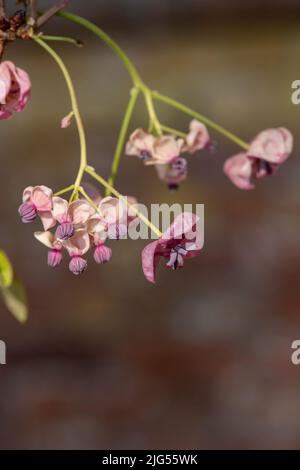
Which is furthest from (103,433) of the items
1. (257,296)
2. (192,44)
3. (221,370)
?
(192,44)

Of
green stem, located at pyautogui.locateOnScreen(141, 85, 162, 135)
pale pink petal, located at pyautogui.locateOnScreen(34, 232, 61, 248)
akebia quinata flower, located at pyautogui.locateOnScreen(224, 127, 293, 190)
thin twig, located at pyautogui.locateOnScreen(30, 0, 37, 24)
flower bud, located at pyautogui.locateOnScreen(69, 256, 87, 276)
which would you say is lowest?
flower bud, located at pyautogui.locateOnScreen(69, 256, 87, 276)

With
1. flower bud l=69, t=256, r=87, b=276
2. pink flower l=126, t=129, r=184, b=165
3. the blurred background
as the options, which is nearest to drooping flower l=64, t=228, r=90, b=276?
flower bud l=69, t=256, r=87, b=276

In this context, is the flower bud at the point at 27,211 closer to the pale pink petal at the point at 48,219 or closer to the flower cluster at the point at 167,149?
the pale pink petal at the point at 48,219

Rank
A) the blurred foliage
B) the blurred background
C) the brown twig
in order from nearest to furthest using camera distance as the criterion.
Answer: the brown twig, the blurred foliage, the blurred background

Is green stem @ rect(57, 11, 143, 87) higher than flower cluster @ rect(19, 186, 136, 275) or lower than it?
higher

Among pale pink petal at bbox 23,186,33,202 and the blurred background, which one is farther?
the blurred background

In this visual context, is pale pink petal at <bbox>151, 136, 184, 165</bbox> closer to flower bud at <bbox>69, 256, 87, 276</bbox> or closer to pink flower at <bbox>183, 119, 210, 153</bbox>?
pink flower at <bbox>183, 119, 210, 153</bbox>

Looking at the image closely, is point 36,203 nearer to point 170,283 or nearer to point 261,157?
point 261,157

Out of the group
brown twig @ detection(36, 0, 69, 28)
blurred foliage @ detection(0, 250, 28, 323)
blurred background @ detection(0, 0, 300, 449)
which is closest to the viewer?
brown twig @ detection(36, 0, 69, 28)

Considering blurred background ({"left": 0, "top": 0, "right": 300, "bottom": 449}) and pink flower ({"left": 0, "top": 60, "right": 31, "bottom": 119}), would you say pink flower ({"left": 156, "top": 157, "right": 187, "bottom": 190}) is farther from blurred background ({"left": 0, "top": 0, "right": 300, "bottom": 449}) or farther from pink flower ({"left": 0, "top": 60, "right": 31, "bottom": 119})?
blurred background ({"left": 0, "top": 0, "right": 300, "bottom": 449})
